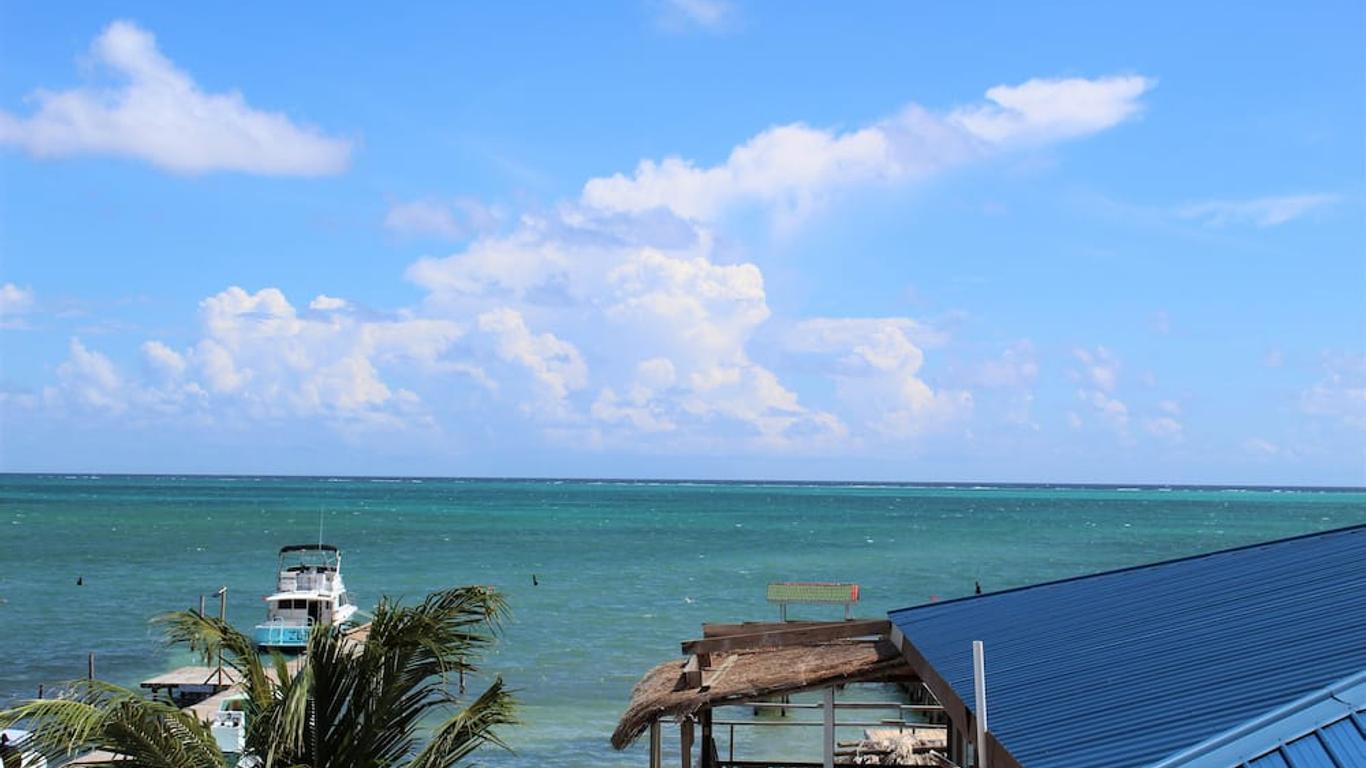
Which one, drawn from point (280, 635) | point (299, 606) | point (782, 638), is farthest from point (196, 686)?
point (782, 638)

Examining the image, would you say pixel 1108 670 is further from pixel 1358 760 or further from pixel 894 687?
pixel 894 687

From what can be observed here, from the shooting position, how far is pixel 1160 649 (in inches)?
408

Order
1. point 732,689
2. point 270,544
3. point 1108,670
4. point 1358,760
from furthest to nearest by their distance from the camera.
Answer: point 270,544 < point 732,689 < point 1108,670 < point 1358,760

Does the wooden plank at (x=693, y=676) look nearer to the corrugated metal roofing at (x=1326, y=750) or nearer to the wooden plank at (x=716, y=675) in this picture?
the wooden plank at (x=716, y=675)

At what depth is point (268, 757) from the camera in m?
10.2

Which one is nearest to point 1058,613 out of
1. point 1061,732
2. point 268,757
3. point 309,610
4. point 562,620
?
point 1061,732

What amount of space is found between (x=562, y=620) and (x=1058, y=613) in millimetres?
37639

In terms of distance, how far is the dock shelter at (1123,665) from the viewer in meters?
7.39

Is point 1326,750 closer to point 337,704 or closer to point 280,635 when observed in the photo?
point 337,704

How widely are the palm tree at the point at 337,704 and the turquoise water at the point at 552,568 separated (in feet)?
50.6

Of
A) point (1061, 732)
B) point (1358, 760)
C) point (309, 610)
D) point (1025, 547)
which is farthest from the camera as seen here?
point (1025, 547)

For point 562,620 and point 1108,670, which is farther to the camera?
point 562,620

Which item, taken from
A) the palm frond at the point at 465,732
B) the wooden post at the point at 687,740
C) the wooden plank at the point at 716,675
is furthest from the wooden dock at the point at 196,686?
the palm frond at the point at 465,732

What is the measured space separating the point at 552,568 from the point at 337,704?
64.6m
